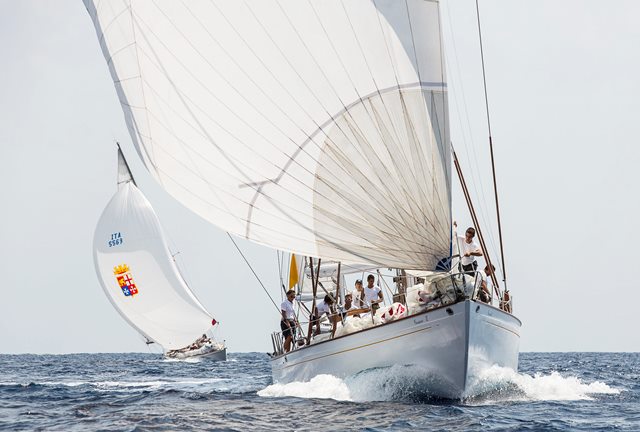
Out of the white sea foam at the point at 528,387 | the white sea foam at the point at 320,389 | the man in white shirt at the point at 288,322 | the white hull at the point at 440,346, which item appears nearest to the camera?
the white hull at the point at 440,346

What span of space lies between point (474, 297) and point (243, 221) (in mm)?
4218

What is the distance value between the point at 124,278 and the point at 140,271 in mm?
909

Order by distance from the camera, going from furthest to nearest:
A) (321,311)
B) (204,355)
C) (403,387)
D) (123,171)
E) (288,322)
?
(204,355) → (123,171) → (288,322) → (321,311) → (403,387)

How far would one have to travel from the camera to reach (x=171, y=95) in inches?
611

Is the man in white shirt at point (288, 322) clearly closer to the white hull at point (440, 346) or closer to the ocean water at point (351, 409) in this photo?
the ocean water at point (351, 409)

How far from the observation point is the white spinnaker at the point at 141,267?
45.1 m

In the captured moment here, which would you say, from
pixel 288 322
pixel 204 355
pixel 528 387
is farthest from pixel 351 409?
pixel 204 355

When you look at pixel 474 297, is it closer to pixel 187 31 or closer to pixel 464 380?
pixel 464 380

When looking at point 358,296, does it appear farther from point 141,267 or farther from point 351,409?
point 141,267

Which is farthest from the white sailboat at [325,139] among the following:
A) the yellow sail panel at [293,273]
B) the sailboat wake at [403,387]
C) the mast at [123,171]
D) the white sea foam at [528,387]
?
the mast at [123,171]

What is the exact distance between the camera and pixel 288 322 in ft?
60.6

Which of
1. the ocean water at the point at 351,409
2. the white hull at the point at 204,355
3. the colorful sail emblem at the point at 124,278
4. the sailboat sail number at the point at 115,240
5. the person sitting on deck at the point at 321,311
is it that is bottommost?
the white hull at the point at 204,355

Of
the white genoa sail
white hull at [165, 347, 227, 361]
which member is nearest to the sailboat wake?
the white genoa sail

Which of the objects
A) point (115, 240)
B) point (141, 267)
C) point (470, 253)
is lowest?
point (470, 253)
